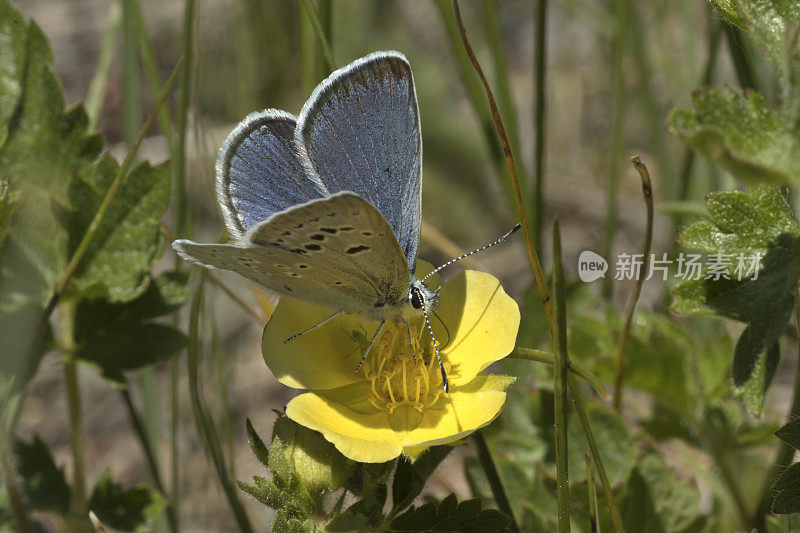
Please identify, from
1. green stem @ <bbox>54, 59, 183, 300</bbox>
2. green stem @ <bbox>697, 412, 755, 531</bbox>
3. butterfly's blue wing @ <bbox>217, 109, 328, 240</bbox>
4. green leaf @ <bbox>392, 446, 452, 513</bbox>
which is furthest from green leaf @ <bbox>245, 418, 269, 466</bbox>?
green stem @ <bbox>697, 412, 755, 531</bbox>

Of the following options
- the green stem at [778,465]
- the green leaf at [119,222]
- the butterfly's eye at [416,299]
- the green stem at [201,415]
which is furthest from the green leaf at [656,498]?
the green leaf at [119,222]

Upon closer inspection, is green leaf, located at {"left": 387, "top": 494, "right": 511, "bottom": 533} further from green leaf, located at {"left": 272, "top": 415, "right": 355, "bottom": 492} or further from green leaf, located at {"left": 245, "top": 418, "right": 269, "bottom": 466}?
green leaf, located at {"left": 245, "top": 418, "right": 269, "bottom": 466}

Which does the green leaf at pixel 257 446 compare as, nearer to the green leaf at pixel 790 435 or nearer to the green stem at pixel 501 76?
the green leaf at pixel 790 435

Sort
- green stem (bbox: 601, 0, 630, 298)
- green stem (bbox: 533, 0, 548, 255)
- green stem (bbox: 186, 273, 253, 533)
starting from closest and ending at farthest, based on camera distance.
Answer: green stem (bbox: 186, 273, 253, 533)
green stem (bbox: 533, 0, 548, 255)
green stem (bbox: 601, 0, 630, 298)

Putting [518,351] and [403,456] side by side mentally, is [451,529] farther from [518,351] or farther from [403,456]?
[518,351]

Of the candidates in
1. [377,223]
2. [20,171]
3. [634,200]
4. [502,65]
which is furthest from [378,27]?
[377,223]

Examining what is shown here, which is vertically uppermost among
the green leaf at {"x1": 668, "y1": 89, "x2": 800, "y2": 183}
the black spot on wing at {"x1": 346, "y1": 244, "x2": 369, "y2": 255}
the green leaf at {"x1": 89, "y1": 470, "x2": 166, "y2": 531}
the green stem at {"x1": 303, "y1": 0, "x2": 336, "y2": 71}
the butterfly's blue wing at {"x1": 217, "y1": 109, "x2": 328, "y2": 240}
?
the green stem at {"x1": 303, "y1": 0, "x2": 336, "y2": 71}
